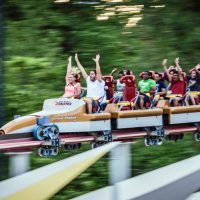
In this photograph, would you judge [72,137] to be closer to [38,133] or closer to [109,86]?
[38,133]

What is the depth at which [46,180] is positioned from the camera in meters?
1.32

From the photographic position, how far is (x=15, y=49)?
3346mm

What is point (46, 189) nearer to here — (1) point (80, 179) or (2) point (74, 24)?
(1) point (80, 179)

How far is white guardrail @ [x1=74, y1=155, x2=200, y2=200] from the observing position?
4.75 ft

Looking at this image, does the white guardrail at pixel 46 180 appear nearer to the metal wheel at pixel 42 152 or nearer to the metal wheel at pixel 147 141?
the metal wheel at pixel 42 152

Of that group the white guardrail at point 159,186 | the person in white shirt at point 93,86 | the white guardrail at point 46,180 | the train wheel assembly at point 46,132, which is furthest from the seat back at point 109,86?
the white guardrail at point 46,180

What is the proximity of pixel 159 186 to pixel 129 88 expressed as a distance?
4.02 ft

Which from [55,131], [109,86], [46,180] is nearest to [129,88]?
[109,86]

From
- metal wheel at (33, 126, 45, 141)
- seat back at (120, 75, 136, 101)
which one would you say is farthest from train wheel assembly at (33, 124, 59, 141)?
seat back at (120, 75, 136, 101)

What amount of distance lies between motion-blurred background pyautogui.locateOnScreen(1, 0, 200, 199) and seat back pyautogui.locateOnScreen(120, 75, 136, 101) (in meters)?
0.15

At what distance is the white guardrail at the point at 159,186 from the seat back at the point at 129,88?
1061 millimetres

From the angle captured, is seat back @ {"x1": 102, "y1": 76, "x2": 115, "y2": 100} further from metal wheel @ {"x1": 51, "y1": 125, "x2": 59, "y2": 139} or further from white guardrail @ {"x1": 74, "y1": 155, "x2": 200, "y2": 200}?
white guardrail @ {"x1": 74, "y1": 155, "x2": 200, "y2": 200}

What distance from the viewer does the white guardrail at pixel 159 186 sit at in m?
1.45

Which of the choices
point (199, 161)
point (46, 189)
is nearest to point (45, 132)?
point (199, 161)
